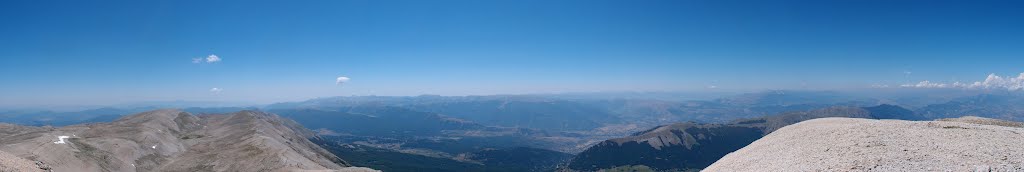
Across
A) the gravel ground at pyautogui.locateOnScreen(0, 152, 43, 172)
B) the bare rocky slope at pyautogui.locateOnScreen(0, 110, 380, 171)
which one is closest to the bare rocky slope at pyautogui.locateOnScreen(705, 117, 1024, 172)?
the gravel ground at pyautogui.locateOnScreen(0, 152, 43, 172)

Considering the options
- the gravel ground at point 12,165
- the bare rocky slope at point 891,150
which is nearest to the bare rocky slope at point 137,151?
the gravel ground at point 12,165

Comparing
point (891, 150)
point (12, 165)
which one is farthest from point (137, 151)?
point (891, 150)

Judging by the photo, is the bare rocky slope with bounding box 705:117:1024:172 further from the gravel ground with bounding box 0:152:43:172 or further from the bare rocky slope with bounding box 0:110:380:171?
the bare rocky slope with bounding box 0:110:380:171

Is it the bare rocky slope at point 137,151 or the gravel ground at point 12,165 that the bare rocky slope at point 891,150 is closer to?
the gravel ground at point 12,165

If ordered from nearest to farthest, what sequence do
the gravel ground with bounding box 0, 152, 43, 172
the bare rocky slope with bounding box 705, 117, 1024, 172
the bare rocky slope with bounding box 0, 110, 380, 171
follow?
the bare rocky slope with bounding box 705, 117, 1024, 172
the gravel ground with bounding box 0, 152, 43, 172
the bare rocky slope with bounding box 0, 110, 380, 171

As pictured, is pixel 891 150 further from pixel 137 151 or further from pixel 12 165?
pixel 137 151

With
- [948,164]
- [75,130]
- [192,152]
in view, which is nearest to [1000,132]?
[948,164]

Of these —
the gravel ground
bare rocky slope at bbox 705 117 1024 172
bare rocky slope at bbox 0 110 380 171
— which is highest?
bare rocky slope at bbox 705 117 1024 172

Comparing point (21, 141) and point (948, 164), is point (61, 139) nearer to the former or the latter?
point (21, 141)
